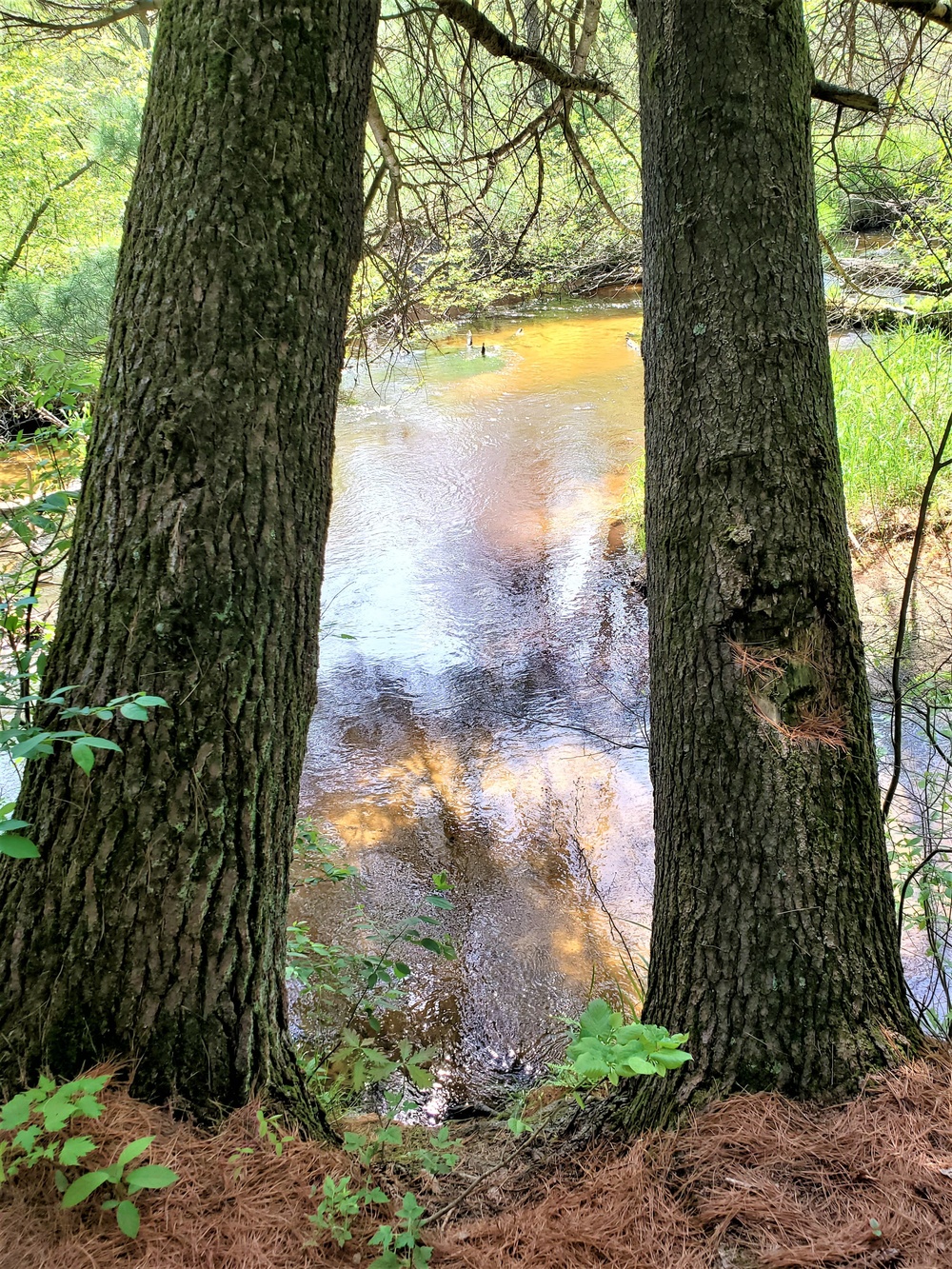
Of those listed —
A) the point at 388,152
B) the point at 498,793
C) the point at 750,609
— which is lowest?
the point at 498,793

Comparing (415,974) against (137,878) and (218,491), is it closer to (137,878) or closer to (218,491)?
(137,878)

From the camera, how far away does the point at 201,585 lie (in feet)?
4.89

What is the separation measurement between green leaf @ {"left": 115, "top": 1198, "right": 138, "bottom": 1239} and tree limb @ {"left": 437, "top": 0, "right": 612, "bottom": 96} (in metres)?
3.86

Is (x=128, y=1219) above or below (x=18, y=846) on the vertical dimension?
below

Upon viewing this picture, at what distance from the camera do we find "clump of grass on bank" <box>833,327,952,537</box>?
19.5ft

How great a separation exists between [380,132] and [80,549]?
331cm

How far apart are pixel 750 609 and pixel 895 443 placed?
5.59 m

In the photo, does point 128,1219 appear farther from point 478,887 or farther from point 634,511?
point 634,511

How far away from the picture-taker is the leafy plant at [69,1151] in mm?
1134

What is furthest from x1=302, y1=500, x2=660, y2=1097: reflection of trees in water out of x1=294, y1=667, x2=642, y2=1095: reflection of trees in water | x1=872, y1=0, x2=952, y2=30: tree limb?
x1=872, y1=0, x2=952, y2=30: tree limb

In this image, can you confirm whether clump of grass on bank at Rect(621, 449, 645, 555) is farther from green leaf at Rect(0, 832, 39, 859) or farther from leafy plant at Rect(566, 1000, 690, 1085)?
green leaf at Rect(0, 832, 39, 859)

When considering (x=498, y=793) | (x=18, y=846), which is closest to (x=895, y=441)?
(x=498, y=793)

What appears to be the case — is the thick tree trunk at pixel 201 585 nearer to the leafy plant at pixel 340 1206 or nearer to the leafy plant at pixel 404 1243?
the leafy plant at pixel 340 1206

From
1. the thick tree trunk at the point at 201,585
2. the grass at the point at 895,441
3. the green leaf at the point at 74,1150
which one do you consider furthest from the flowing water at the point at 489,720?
the green leaf at the point at 74,1150
